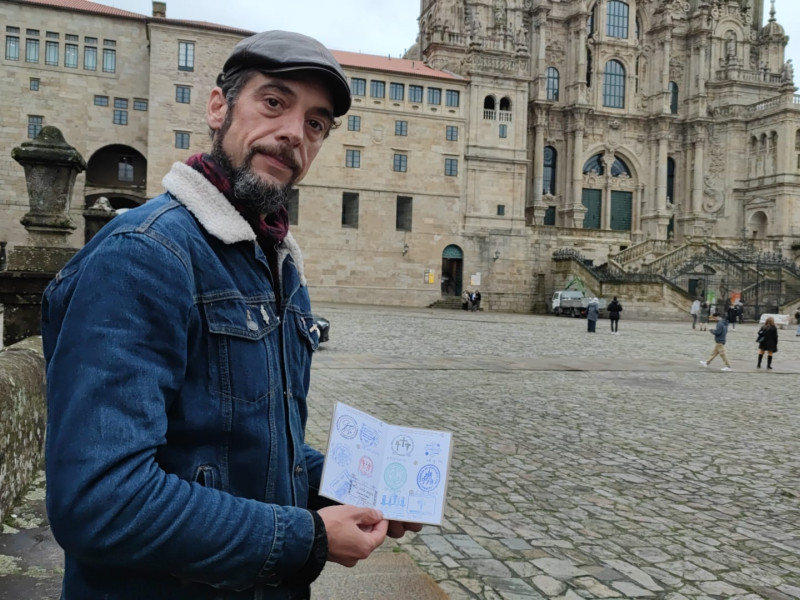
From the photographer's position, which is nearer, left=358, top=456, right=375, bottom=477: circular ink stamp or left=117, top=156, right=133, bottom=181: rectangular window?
left=358, top=456, right=375, bottom=477: circular ink stamp

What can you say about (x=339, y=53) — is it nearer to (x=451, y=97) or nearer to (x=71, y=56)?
(x=451, y=97)

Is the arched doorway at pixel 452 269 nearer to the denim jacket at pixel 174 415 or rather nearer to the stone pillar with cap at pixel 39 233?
the stone pillar with cap at pixel 39 233

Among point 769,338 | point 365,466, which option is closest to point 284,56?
point 365,466

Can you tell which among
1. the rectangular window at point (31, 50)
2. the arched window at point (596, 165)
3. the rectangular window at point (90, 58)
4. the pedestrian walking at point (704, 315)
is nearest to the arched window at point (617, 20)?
the arched window at point (596, 165)

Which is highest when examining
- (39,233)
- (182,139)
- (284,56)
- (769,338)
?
(182,139)

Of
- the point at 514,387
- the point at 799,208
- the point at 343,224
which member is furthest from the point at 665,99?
the point at 514,387

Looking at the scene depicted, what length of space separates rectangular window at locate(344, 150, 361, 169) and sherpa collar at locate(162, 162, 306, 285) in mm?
44342

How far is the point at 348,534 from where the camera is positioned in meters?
1.64

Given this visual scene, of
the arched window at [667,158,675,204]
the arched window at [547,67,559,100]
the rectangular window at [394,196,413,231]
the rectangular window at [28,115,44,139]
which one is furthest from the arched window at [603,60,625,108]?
the rectangular window at [28,115,44,139]

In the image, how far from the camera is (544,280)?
154 feet

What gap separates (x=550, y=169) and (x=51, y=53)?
36.2m

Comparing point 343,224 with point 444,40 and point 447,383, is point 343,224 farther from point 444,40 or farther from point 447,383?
point 447,383

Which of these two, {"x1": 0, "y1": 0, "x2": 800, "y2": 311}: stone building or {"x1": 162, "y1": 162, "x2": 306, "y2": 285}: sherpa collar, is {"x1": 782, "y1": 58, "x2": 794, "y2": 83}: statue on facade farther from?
{"x1": 162, "y1": 162, "x2": 306, "y2": 285}: sherpa collar

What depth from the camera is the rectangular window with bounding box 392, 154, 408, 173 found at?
46.0m
